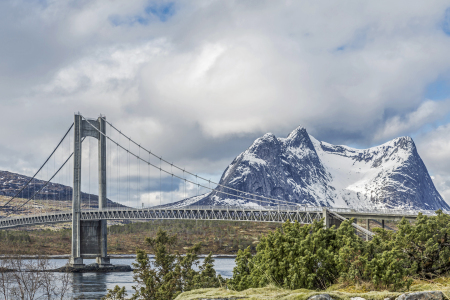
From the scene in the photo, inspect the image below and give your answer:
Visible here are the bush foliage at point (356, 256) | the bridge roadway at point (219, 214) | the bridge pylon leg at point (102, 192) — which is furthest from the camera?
the bridge pylon leg at point (102, 192)

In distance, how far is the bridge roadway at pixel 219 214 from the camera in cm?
7038

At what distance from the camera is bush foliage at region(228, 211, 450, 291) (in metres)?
17.4

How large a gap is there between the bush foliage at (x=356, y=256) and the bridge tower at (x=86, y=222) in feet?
268

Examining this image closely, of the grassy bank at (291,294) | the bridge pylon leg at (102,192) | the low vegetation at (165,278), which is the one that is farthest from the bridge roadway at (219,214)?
the grassy bank at (291,294)

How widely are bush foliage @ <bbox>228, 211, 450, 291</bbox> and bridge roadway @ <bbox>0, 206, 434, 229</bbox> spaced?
39110 mm

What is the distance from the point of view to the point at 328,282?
809 inches

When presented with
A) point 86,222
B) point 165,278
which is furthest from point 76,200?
point 165,278

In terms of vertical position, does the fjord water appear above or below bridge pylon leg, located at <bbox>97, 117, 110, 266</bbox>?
below

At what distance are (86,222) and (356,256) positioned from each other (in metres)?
91.4

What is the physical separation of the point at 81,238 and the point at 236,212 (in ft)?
121

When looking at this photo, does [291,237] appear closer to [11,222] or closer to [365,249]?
[365,249]

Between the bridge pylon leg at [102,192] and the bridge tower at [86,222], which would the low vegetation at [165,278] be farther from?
the bridge tower at [86,222]

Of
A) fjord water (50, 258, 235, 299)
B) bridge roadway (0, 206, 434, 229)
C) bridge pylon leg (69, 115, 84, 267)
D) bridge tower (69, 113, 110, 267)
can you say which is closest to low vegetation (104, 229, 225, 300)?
fjord water (50, 258, 235, 299)

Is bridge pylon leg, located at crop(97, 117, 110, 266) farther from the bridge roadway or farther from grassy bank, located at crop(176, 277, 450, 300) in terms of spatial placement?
grassy bank, located at crop(176, 277, 450, 300)
